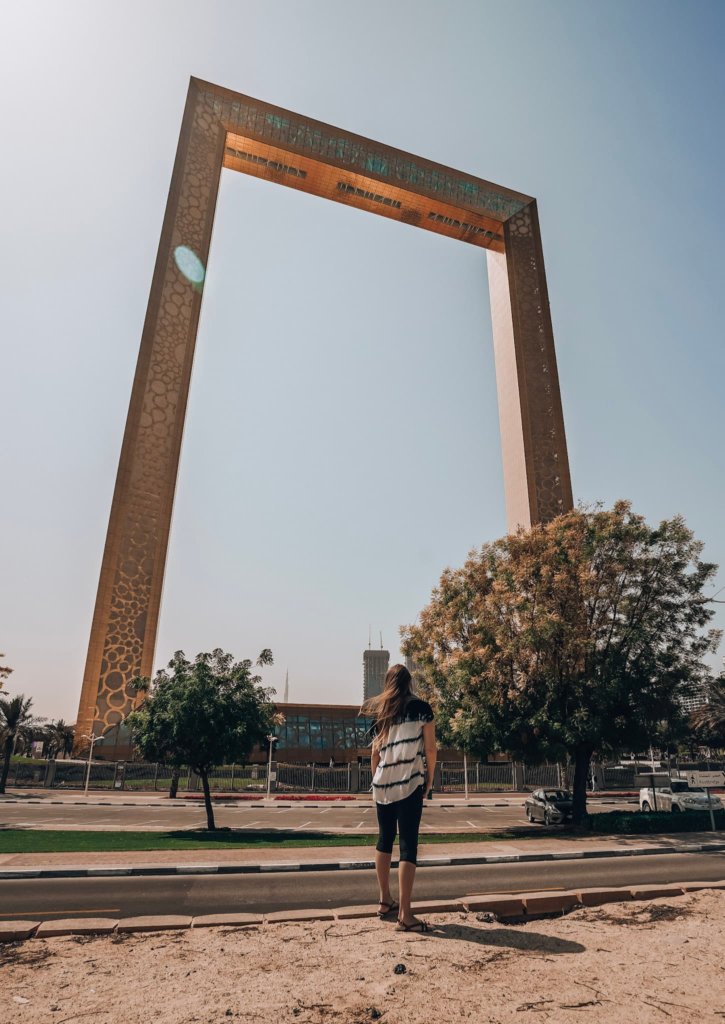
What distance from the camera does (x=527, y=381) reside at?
42.8 m

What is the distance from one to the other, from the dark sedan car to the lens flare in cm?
3773

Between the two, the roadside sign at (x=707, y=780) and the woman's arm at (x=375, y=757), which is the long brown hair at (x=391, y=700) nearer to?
the woman's arm at (x=375, y=757)

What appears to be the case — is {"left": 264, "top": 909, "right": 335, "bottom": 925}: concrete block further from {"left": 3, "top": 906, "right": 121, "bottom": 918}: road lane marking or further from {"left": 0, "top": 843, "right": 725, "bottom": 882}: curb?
{"left": 0, "top": 843, "right": 725, "bottom": 882}: curb

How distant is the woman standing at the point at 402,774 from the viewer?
15.1 ft

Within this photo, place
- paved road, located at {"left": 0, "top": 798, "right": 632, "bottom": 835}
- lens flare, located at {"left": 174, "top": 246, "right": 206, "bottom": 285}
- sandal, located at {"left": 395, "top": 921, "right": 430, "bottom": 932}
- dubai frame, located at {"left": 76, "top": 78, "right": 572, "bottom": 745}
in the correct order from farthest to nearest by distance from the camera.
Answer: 1. lens flare, located at {"left": 174, "top": 246, "right": 206, "bottom": 285}
2. dubai frame, located at {"left": 76, "top": 78, "right": 572, "bottom": 745}
3. paved road, located at {"left": 0, "top": 798, "right": 632, "bottom": 835}
4. sandal, located at {"left": 395, "top": 921, "right": 430, "bottom": 932}

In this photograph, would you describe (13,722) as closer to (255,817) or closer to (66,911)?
(255,817)

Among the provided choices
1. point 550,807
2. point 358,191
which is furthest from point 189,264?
point 550,807

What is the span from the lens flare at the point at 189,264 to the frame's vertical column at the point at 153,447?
169 millimetres

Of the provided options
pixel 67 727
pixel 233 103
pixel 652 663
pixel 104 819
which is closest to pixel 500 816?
pixel 652 663

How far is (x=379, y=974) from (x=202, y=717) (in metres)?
14.6

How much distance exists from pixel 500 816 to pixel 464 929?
20.5 m

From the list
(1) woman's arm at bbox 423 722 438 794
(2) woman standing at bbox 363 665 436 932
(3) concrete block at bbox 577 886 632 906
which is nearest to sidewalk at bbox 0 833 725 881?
(3) concrete block at bbox 577 886 632 906

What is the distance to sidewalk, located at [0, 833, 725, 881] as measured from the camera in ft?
28.9

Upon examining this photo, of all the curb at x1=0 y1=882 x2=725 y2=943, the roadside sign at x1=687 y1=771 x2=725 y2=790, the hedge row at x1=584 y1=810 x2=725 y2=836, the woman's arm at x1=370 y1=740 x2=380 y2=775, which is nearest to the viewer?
the curb at x1=0 y1=882 x2=725 y2=943
